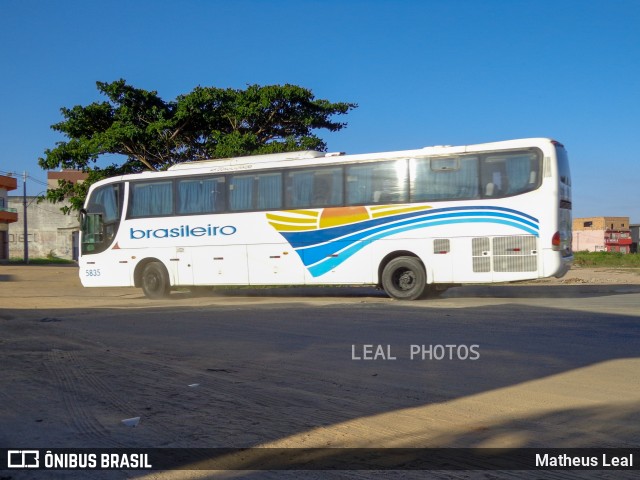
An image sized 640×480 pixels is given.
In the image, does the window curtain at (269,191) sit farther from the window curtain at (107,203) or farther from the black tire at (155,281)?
the window curtain at (107,203)

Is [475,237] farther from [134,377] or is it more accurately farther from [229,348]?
[134,377]

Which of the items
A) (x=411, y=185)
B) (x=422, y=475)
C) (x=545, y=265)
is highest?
(x=411, y=185)

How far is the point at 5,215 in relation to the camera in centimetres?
5697

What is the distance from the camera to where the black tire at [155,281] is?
20.2m

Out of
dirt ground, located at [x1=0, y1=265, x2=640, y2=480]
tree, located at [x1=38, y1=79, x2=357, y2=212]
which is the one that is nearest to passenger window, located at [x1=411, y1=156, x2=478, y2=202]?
dirt ground, located at [x1=0, y1=265, x2=640, y2=480]

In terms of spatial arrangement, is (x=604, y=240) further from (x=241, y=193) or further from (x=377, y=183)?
(x=241, y=193)

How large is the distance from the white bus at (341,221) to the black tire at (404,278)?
0.03 metres

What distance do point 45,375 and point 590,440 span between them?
18.1 feet

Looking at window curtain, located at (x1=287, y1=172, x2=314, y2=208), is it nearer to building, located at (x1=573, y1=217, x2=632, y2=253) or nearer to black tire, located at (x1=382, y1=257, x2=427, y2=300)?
black tire, located at (x1=382, y1=257, x2=427, y2=300)

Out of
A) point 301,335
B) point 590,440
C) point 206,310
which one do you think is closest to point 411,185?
point 206,310

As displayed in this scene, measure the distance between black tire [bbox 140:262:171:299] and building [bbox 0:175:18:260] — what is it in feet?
133

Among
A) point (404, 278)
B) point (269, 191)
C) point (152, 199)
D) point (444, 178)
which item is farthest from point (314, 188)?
point (152, 199)

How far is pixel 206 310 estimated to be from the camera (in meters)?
15.5

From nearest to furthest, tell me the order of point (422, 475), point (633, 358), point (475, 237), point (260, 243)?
1. point (422, 475)
2. point (633, 358)
3. point (475, 237)
4. point (260, 243)
